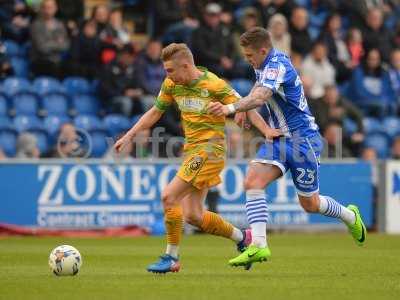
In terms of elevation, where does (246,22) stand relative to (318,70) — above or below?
above

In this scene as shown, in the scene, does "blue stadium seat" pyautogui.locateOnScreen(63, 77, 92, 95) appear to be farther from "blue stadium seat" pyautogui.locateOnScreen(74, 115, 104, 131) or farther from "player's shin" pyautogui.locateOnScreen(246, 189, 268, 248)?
"player's shin" pyautogui.locateOnScreen(246, 189, 268, 248)

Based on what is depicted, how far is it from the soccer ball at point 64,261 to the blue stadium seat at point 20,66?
10.6 m

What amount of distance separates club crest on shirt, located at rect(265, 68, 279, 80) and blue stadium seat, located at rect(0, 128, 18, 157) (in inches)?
363

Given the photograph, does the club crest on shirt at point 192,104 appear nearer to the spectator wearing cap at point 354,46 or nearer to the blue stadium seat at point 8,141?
the blue stadium seat at point 8,141

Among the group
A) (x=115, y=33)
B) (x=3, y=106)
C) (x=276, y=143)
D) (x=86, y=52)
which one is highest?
(x=115, y=33)

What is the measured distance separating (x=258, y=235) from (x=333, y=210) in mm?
1052

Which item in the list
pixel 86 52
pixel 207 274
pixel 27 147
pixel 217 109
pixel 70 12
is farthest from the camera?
pixel 70 12

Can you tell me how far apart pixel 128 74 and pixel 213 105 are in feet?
33.7

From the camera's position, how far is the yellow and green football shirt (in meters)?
10.5

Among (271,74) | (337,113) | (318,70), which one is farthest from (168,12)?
(271,74)

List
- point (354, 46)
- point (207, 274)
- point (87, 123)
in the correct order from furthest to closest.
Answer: point (354, 46), point (87, 123), point (207, 274)

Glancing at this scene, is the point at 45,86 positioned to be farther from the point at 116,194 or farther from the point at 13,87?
the point at 116,194

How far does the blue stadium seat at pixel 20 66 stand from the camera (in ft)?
65.5

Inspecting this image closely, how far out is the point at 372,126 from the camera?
21656mm
